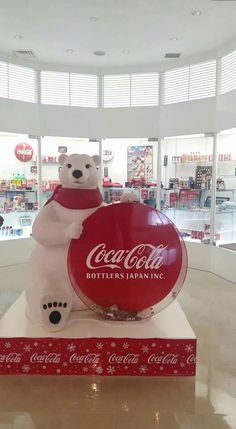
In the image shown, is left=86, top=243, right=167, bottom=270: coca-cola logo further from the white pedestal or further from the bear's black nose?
the bear's black nose

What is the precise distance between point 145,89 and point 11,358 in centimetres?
524

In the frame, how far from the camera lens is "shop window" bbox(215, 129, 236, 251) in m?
5.79

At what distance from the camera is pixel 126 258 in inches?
109

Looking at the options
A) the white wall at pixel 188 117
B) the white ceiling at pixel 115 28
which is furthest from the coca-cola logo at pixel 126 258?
the white wall at pixel 188 117

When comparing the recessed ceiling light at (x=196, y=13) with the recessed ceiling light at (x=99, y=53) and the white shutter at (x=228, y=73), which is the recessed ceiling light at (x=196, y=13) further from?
the recessed ceiling light at (x=99, y=53)

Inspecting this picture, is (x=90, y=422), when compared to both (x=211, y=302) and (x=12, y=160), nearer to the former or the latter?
(x=211, y=302)

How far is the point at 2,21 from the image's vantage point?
478 centimetres

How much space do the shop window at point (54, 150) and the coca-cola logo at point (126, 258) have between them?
421 cm

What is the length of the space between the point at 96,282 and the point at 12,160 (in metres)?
4.55

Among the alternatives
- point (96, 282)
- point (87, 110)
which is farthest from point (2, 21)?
point (96, 282)

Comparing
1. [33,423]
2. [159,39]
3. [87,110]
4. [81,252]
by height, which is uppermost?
[159,39]

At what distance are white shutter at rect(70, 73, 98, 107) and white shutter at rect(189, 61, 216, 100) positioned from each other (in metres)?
1.76

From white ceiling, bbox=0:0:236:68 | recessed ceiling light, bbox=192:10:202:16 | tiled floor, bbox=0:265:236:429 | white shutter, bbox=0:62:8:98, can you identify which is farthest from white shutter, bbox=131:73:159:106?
tiled floor, bbox=0:265:236:429

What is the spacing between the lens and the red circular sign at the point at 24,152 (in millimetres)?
6672
